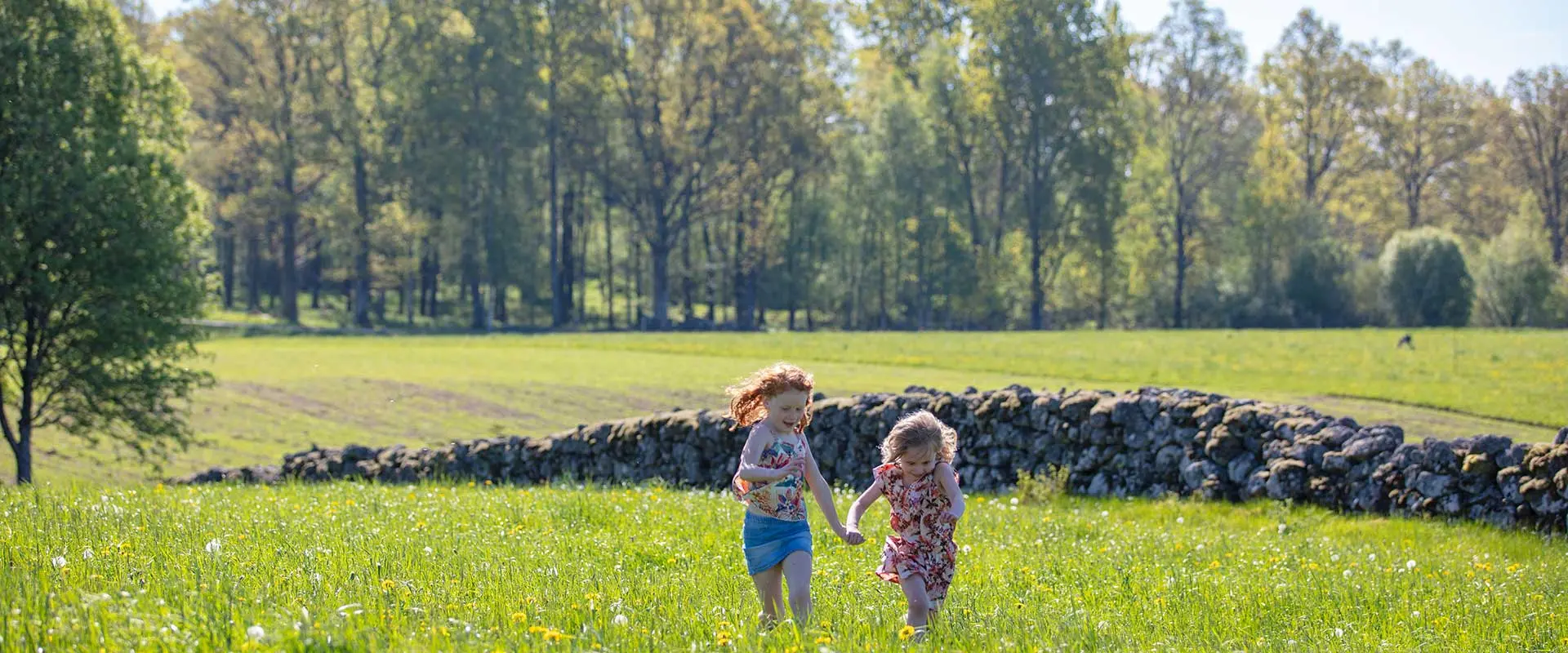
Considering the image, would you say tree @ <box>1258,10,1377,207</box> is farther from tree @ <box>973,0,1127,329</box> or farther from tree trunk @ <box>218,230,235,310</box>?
tree trunk @ <box>218,230,235,310</box>

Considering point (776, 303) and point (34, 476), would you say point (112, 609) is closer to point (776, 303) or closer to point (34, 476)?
point (34, 476)

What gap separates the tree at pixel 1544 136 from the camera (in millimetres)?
78875

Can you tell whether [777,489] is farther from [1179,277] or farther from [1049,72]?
[1179,277]

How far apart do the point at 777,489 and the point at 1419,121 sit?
8666 centimetres

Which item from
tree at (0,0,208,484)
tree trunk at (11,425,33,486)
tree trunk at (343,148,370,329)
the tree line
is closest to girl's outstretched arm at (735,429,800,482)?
tree at (0,0,208,484)

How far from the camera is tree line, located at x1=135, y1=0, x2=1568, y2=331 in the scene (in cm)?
6781

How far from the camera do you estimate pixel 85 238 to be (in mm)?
22969

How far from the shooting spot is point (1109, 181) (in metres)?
70.4

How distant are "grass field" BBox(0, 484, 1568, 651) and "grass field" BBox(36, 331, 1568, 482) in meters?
12.6

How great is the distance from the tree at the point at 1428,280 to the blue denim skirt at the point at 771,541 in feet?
222

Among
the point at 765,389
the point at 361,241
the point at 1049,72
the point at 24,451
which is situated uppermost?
the point at 1049,72

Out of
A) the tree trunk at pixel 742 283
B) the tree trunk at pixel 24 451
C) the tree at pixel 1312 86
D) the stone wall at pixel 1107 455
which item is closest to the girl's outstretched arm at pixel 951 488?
the stone wall at pixel 1107 455

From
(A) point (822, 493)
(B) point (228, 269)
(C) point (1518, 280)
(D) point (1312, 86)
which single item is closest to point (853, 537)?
(A) point (822, 493)

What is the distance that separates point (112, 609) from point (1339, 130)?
8536 cm
